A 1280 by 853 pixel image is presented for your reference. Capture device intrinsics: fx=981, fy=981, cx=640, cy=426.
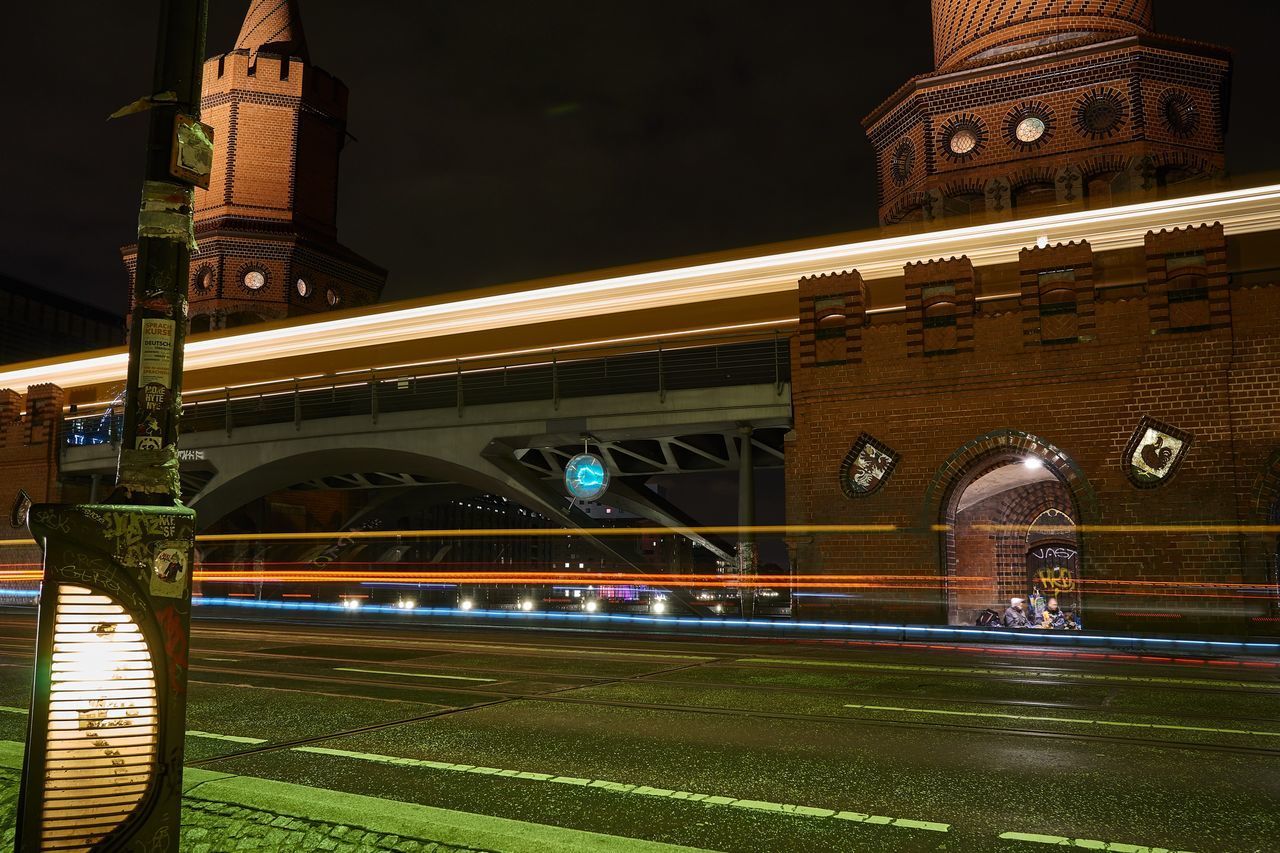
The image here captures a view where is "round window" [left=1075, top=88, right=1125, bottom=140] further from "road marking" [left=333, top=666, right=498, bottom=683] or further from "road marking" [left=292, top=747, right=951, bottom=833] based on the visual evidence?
"road marking" [left=292, top=747, right=951, bottom=833]

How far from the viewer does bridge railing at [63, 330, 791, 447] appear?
23.2 metres

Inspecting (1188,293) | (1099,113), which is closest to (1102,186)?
(1099,113)

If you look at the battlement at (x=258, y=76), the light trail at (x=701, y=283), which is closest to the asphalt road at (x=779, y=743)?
the light trail at (x=701, y=283)

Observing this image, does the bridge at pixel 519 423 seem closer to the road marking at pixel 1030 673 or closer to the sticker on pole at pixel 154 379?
the road marking at pixel 1030 673

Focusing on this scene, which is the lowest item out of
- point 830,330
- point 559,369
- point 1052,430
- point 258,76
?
point 1052,430

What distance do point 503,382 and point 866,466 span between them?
9.74 meters

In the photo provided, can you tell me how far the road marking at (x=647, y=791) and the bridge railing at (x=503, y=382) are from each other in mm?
16722

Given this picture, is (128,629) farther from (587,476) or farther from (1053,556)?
(1053,556)

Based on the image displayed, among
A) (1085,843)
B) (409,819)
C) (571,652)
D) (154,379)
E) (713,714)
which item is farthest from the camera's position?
(571,652)

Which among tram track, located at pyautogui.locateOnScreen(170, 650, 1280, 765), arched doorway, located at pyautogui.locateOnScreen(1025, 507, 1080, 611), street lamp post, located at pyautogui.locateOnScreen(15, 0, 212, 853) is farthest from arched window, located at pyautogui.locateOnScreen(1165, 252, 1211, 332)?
street lamp post, located at pyautogui.locateOnScreen(15, 0, 212, 853)

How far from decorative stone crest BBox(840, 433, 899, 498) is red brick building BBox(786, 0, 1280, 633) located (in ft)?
0.14

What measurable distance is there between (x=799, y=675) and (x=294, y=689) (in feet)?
18.4

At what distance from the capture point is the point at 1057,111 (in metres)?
30.8

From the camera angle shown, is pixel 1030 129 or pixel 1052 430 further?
pixel 1030 129
